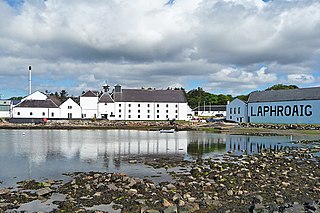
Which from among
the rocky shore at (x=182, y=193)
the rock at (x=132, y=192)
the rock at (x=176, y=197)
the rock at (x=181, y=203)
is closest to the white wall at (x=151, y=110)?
the rocky shore at (x=182, y=193)

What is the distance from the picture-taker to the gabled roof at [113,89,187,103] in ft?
279

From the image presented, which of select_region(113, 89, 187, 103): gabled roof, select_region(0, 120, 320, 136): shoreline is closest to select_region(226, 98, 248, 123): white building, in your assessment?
select_region(0, 120, 320, 136): shoreline

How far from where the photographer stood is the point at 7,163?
19750 mm

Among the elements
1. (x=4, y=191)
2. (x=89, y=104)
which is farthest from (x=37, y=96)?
(x=4, y=191)

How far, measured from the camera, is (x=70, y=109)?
8031cm

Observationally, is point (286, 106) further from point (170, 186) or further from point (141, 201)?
point (141, 201)

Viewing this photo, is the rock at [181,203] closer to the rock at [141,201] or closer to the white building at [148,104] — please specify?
the rock at [141,201]

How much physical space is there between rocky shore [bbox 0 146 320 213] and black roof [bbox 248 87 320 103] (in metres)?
50.1

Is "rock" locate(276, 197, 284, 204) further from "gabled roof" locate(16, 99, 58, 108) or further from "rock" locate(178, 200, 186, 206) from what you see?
"gabled roof" locate(16, 99, 58, 108)

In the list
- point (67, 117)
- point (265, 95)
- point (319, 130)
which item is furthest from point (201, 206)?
point (67, 117)

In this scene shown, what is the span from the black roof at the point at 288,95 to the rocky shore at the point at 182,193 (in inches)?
1970

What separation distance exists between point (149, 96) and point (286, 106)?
118 ft

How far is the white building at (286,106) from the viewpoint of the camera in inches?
2410

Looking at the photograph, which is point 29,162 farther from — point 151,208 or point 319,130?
point 319,130
